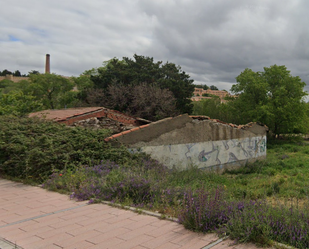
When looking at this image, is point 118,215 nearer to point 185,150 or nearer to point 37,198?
point 37,198

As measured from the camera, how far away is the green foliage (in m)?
8.75

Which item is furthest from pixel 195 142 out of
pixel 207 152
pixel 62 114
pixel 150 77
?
pixel 150 77

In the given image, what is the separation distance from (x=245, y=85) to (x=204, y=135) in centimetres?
2415

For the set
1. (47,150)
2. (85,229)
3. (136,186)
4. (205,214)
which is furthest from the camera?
(47,150)

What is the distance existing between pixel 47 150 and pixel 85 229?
5120 millimetres

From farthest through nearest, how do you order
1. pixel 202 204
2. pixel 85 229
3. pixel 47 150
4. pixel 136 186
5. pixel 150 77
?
pixel 150 77 < pixel 47 150 < pixel 136 186 < pixel 85 229 < pixel 202 204

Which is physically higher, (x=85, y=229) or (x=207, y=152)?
(x=207, y=152)

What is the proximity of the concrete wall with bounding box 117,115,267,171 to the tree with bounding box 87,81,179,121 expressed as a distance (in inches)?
401

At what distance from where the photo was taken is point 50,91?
123ft

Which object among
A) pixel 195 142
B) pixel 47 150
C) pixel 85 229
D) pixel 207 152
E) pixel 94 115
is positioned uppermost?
pixel 94 115

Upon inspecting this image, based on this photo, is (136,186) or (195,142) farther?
(195,142)

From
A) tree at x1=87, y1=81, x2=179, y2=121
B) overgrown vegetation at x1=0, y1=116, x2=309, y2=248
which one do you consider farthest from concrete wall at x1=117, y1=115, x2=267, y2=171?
tree at x1=87, y1=81, x2=179, y2=121

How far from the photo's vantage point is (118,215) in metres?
5.25

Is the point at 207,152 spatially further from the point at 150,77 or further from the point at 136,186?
the point at 150,77
